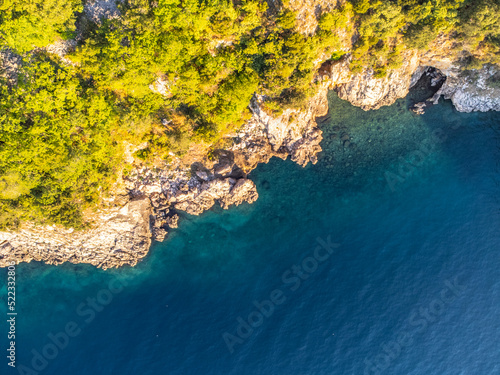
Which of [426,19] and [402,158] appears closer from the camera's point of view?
[426,19]

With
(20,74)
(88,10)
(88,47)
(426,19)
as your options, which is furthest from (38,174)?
(426,19)

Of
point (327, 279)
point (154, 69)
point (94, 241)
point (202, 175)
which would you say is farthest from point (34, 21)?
point (327, 279)

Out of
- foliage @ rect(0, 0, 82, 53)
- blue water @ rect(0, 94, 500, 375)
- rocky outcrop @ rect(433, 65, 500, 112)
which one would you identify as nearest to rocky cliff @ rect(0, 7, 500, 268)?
rocky outcrop @ rect(433, 65, 500, 112)

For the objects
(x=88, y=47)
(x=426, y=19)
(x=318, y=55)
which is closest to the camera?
(x=88, y=47)

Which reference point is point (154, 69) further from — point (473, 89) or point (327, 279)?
point (473, 89)

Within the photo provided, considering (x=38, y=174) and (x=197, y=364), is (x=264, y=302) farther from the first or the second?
(x=38, y=174)

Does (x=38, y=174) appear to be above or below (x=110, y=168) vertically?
above

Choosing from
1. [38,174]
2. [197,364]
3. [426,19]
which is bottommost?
[197,364]

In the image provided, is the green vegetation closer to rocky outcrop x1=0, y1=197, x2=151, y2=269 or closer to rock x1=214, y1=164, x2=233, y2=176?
rocky outcrop x1=0, y1=197, x2=151, y2=269
